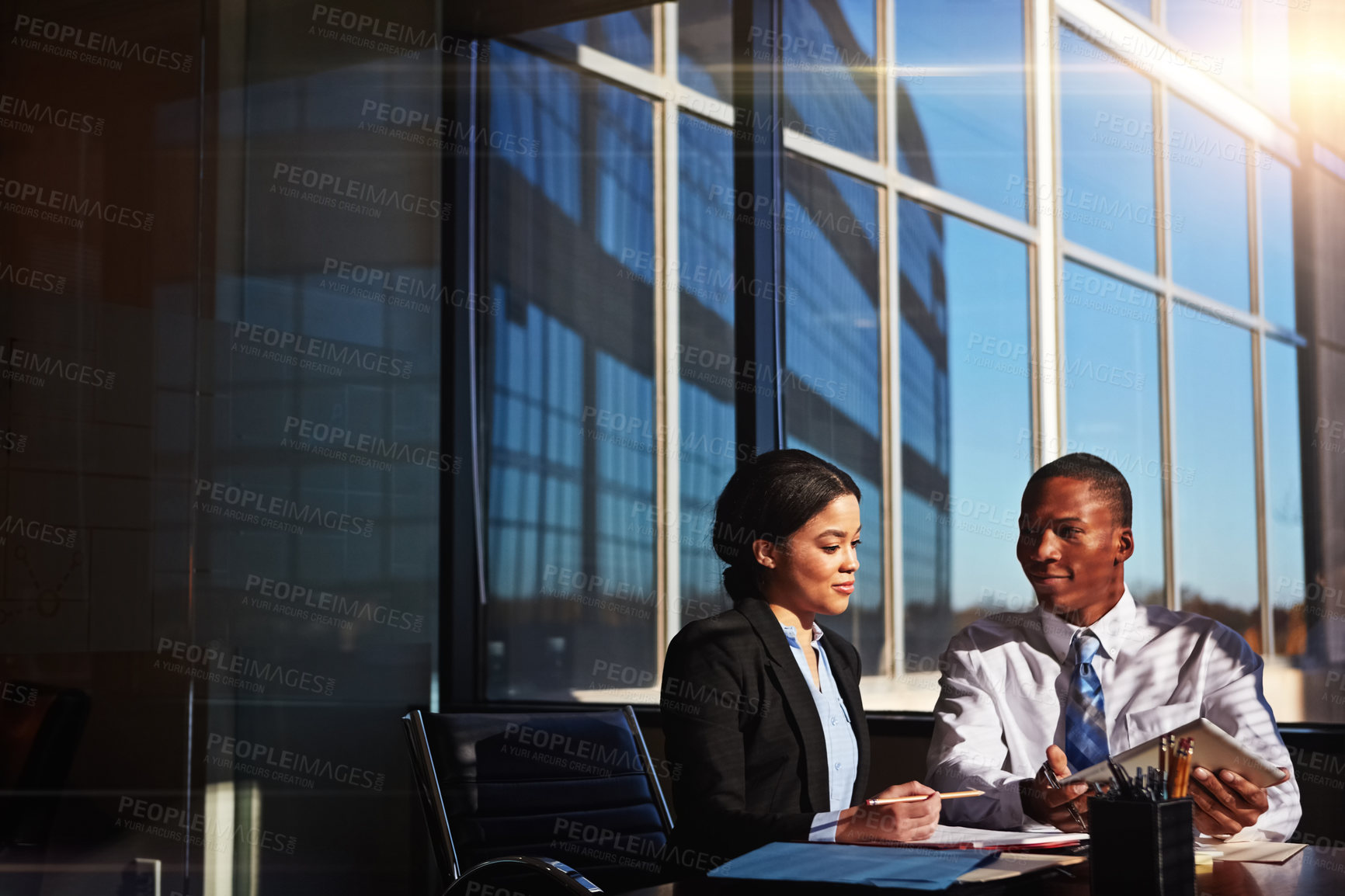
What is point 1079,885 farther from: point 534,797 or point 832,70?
point 832,70

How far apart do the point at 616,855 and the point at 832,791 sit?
23.8 inches

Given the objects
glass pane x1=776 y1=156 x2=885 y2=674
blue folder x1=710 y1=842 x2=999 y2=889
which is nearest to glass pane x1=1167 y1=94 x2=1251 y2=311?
glass pane x1=776 y1=156 x2=885 y2=674

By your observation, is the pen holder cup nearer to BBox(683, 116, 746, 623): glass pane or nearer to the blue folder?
the blue folder

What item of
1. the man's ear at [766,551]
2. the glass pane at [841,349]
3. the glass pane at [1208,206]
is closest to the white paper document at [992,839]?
the man's ear at [766,551]

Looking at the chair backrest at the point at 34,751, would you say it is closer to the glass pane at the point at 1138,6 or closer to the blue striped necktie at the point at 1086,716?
the blue striped necktie at the point at 1086,716

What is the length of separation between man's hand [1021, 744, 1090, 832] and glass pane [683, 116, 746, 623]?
2.22 meters

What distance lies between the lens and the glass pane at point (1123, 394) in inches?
140

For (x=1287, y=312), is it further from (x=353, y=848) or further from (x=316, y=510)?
(x=353, y=848)

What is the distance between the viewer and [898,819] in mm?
1847

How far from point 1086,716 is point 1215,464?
4.66 feet

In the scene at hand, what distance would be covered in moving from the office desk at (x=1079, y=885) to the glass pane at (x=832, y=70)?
2823 mm

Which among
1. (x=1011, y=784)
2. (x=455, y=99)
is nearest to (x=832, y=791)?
(x=1011, y=784)

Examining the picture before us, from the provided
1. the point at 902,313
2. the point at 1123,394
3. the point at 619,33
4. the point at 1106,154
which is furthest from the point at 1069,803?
the point at 619,33

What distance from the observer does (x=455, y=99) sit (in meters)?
4.80
